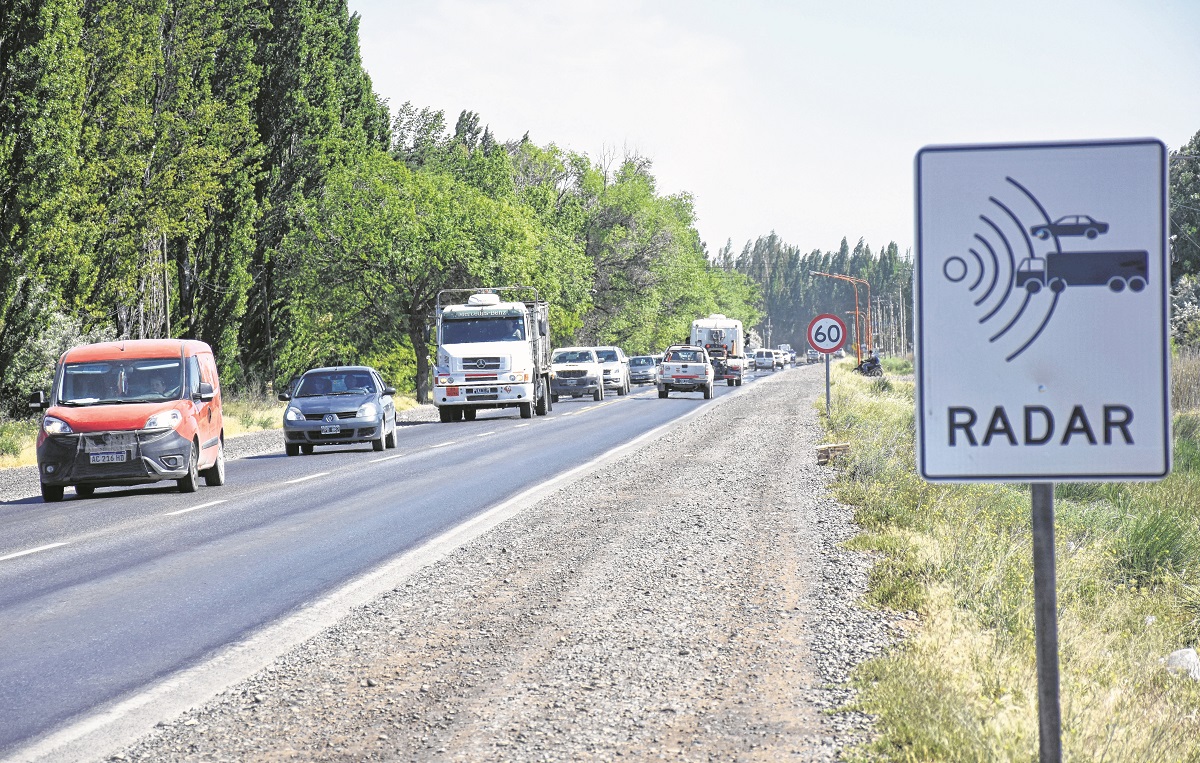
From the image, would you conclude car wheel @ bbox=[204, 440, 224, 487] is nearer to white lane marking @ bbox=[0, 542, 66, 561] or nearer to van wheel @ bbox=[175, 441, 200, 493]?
van wheel @ bbox=[175, 441, 200, 493]

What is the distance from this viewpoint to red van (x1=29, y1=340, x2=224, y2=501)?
623 inches

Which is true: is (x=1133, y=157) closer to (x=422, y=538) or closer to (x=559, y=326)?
(x=422, y=538)

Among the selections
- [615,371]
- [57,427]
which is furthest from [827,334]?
[615,371]

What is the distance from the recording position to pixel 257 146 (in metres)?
38.9

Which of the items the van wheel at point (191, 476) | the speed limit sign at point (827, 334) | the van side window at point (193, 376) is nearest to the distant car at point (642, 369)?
the speed limit sign at point (827, 334)

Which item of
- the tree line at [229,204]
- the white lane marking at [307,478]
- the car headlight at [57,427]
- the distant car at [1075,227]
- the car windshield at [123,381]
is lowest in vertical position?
the white lane marking at [307,478]

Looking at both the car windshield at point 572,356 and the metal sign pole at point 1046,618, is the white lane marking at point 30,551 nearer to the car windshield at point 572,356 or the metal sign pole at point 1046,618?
the metal sign pole at point 1046,618

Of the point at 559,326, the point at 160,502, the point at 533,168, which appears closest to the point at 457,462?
the point at 160,502

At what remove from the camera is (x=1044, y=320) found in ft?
11.0

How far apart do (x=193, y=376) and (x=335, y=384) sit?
689 centimetres

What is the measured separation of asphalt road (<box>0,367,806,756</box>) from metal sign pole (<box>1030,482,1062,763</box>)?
4148 millimetres

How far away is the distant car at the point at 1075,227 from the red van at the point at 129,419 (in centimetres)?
1444

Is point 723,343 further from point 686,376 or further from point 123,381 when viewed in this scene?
point 123,381

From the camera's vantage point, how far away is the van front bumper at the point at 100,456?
1580 cm
